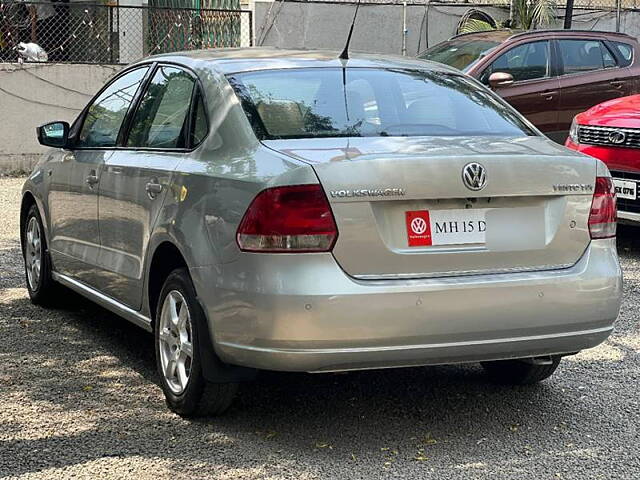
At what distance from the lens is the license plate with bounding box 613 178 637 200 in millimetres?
8922

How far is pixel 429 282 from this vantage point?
4387 millimetres

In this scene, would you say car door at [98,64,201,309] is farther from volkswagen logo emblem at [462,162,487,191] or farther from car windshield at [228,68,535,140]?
volkswagen logo emblem at [462,162,487,191]

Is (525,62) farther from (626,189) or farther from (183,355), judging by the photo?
(183,355)

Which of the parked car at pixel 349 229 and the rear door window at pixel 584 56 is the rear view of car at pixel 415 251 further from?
the rear door window at pixel 584 56

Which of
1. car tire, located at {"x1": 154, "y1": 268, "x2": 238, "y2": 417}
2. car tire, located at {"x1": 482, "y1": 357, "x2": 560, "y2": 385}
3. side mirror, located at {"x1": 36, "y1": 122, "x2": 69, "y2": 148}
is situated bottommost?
car tire, located at {"x1": 482, "y1": 357, "x2": 560, "y2": 385}

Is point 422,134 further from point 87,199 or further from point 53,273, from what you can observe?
point 53,273

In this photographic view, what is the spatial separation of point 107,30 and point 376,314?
11882mm

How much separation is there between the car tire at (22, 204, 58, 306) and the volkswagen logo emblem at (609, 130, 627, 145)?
4735 millimetres

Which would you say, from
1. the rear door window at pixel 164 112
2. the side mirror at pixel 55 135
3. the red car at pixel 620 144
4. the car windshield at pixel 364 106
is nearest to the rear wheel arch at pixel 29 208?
the side mirror at pixel 55 135

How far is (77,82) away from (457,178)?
454 inches

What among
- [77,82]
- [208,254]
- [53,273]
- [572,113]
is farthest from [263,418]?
[77,82]

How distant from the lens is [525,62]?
12453 mm

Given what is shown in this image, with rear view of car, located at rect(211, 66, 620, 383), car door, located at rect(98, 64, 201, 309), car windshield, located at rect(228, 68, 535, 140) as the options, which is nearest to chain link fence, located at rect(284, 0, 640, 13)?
car door, located at rect(98, 64, 201, 309)

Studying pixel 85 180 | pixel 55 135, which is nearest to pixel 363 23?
pixel 55 135
